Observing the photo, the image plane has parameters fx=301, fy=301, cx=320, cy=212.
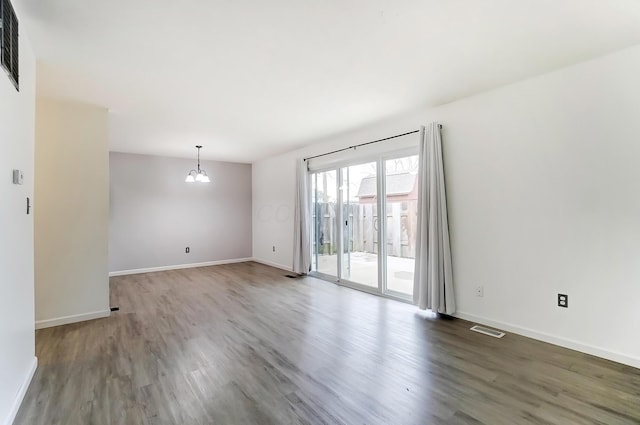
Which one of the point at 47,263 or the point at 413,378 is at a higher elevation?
the point at 47,263

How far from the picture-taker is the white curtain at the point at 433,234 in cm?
352

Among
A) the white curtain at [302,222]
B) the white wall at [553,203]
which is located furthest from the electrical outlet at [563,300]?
the white curtain at [302,222]

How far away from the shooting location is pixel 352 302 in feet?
→ 13.8

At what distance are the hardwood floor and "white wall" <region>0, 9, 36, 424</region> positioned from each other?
0.23m

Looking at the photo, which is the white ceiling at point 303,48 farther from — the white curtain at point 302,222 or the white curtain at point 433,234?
the white curtain at point 302,222

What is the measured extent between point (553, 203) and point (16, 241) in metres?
4.27

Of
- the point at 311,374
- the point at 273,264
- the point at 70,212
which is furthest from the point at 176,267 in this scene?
the point at 311,374

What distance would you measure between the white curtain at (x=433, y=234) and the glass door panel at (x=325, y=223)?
1970 mm

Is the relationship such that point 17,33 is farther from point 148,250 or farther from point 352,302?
point 148,250

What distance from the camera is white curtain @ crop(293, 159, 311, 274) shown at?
19.1ft

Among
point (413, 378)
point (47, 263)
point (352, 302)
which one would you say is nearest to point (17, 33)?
point (47, 263)

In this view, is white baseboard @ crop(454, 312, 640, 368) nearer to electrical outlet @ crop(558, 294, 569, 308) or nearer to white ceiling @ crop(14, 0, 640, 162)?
electrical outlet @ crop(558, 294, 569, 308)

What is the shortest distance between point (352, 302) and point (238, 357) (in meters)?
1.97

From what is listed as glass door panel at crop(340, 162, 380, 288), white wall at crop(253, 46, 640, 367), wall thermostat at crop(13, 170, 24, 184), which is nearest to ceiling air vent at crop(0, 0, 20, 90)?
wall thermostat at crop(13, 170, 24, 184)
